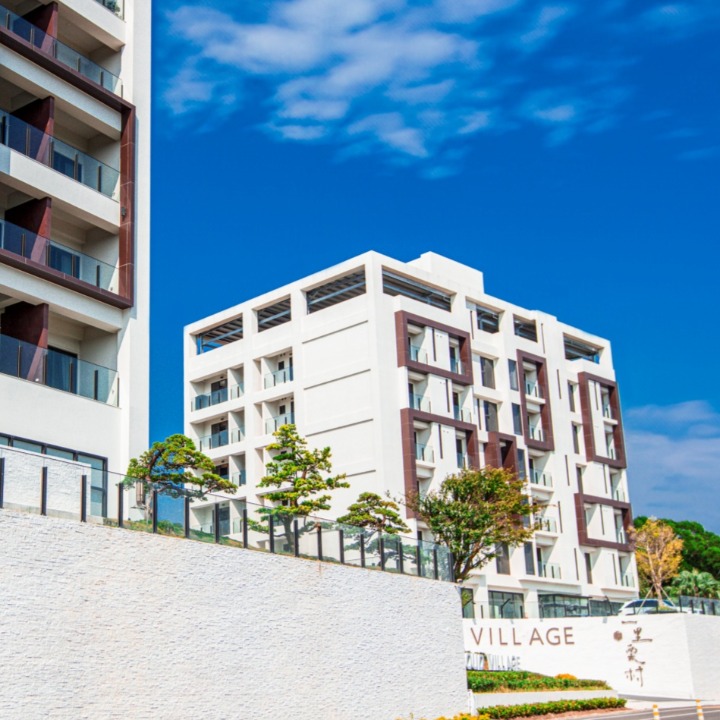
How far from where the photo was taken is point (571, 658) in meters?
42.4

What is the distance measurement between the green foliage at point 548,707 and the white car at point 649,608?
8519 mm

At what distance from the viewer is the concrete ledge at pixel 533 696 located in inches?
1225

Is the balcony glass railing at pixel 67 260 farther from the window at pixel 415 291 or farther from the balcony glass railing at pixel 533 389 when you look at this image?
the balcony glass railing at pixel 533 389

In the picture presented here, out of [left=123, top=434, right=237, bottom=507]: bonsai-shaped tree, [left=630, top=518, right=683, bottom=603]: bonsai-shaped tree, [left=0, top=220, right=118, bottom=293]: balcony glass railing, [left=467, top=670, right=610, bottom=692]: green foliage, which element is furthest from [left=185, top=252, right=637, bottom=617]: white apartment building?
[left=0, top=220, right=118, bottom=293]: balcony glass railing

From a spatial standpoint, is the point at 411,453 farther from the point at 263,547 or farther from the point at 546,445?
the point at 263,547

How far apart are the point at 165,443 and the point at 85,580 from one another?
33.6ft

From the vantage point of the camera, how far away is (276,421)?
60.2 meters

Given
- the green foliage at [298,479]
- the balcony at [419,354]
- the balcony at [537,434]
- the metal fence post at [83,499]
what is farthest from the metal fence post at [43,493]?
the balcony at [537,434]

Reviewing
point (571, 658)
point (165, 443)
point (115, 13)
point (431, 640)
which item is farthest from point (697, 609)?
point (115, 13)

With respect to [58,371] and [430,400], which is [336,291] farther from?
[58,371]

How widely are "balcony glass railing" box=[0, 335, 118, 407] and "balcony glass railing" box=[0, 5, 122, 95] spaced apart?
8411mm

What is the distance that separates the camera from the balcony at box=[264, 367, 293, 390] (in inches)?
2355

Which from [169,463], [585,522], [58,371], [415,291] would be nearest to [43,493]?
[58,371]

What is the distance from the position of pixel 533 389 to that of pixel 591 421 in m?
5.54
